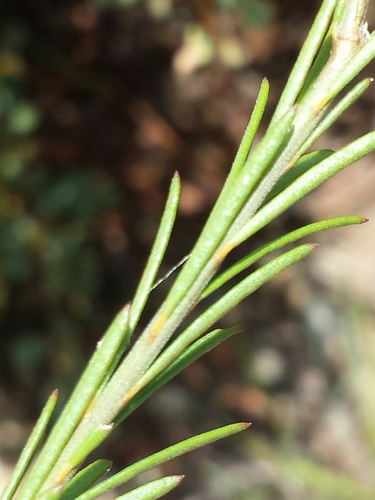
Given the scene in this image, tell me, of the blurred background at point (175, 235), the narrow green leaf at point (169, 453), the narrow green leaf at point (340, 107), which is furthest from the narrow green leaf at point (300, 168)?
the blurred background at point (175, 235)

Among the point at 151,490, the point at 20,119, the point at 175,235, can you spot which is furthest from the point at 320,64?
the point at 175,235

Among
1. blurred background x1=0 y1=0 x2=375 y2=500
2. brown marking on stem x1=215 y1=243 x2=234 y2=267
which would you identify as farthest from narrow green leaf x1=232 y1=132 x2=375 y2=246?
blurred background x1=0 y1=0 x2=375 y2=500

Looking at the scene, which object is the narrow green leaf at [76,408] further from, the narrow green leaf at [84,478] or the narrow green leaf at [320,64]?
the narrow green leaf at [320,64]

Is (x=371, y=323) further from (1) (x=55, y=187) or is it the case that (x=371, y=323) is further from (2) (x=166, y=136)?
(1) (x=55, y=187)

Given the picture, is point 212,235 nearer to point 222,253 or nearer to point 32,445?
point 222,253

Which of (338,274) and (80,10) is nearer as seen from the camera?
(80,10)

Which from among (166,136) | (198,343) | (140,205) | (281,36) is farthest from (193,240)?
(198,343)
